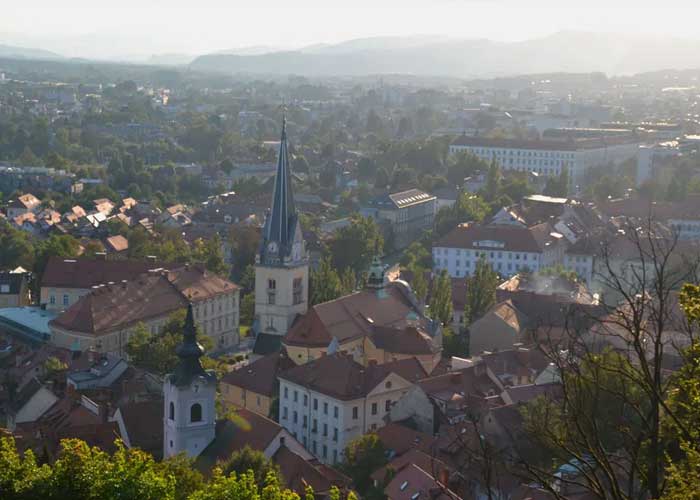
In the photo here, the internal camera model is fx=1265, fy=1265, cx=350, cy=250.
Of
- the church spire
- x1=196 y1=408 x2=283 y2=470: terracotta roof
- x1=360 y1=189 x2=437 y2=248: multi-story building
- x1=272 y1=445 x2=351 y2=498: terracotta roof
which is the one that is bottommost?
x1=360 y1=189 x2=437 y2=248: multi-story building

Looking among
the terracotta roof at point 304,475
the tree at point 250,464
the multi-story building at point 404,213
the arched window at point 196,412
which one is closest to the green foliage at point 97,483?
the tree at point 250,464

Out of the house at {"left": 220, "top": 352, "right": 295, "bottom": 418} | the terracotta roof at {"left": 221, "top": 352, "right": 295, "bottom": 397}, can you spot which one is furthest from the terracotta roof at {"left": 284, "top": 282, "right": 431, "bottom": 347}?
the house at {"left": 220, "top": 352, "right": 295, "bottom": 418}

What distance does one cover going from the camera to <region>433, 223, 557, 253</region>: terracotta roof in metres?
58.7

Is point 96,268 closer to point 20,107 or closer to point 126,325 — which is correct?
point 126,325

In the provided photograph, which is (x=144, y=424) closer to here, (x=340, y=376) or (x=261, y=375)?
(x=340, y=376)

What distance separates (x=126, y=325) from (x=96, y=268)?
244 inches

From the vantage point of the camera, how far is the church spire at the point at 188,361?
26.3 meters

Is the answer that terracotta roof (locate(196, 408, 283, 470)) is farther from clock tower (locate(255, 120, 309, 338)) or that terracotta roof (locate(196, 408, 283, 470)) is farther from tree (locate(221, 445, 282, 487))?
clock tower (locate(255, 120, 309, 338))

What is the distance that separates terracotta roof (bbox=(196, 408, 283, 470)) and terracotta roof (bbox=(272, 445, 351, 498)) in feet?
1.34

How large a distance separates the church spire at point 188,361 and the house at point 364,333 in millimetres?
9584

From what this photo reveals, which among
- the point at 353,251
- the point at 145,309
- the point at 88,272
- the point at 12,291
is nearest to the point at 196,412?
the point at 145,309

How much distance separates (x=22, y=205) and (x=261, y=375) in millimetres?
44952

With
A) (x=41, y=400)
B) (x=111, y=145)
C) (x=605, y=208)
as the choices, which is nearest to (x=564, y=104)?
(x=111, y=145)

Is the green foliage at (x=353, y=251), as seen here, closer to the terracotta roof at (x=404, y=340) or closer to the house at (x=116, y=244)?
the house at (x=116, y=244)
